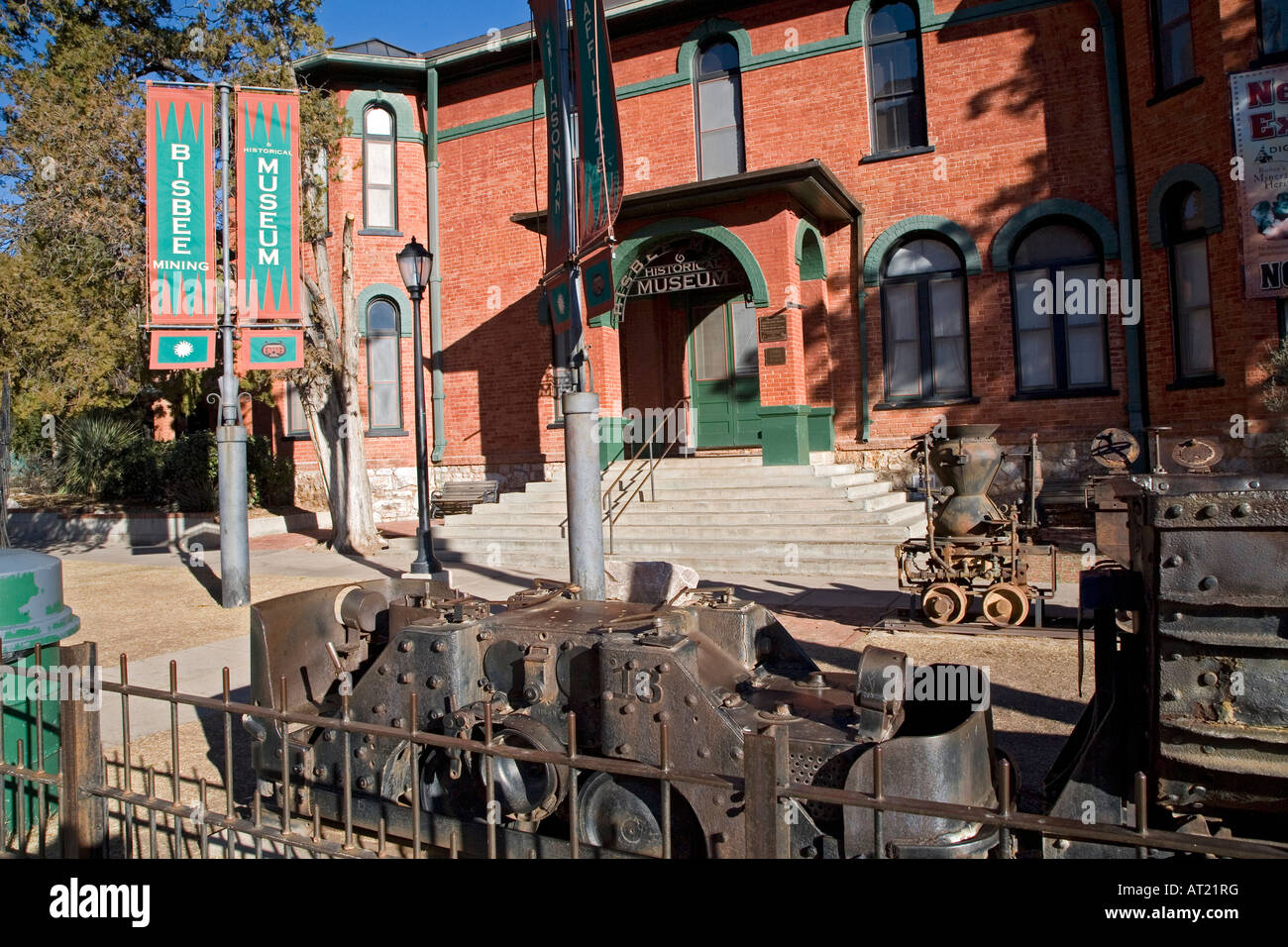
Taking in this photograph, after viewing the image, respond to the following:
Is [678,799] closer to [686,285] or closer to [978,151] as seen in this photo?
[686,285]

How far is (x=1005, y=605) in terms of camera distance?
8438 millimetres

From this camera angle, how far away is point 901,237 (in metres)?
15.3

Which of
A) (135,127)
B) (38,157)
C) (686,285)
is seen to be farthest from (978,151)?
→ (38,157)

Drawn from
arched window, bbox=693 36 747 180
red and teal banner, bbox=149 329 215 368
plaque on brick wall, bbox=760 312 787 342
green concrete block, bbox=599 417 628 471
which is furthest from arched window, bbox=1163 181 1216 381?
red and teal banner, bbox=149 329 215 368

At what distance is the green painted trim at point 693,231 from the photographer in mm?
14320

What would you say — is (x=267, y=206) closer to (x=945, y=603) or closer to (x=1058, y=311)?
(x=945, y=603)

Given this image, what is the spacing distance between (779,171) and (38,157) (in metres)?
10.2

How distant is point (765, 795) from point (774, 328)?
12190mm

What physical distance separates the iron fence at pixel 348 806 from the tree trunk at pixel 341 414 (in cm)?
990

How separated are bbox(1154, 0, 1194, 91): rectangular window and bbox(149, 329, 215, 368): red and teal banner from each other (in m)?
13.2

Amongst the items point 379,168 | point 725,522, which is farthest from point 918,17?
point 379,168

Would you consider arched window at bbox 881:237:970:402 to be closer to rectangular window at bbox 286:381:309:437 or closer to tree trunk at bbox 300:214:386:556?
tree trunk at bbox 300:214:386:556

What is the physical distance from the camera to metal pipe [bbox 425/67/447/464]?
62.6 ft

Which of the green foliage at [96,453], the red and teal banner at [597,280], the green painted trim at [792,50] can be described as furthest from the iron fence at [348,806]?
the green foliage at [96,453]
